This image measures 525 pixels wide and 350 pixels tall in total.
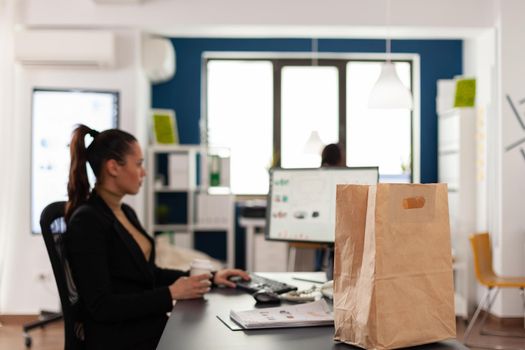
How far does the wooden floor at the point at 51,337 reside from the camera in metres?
4.13

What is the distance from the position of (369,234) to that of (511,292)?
3.91 m

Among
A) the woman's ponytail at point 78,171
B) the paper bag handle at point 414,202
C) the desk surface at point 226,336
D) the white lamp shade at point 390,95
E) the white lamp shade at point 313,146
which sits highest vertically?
the white lamp shade at point 390,95

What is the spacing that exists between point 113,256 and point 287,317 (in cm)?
65

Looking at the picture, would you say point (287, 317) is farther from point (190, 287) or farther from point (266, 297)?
point (190, 287)

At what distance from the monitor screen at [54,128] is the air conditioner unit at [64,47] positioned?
26 centimetres

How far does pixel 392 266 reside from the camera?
132 centimetres

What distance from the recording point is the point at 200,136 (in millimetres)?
6094

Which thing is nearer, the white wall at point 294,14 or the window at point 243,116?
the white wall at point 294,14

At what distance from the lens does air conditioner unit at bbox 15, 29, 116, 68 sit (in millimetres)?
4703

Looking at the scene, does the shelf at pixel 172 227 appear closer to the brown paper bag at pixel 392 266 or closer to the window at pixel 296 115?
the window at pixel 296 115

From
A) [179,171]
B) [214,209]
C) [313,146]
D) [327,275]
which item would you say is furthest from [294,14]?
[327,275]

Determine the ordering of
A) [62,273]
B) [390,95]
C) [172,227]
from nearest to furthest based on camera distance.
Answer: [62,273] → [390,95] → [172,227]

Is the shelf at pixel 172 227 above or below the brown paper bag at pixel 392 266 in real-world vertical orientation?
below

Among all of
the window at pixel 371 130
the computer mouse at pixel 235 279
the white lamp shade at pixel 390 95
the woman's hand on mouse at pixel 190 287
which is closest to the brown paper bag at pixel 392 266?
the woman's hand on mouse at pixel 190 287
